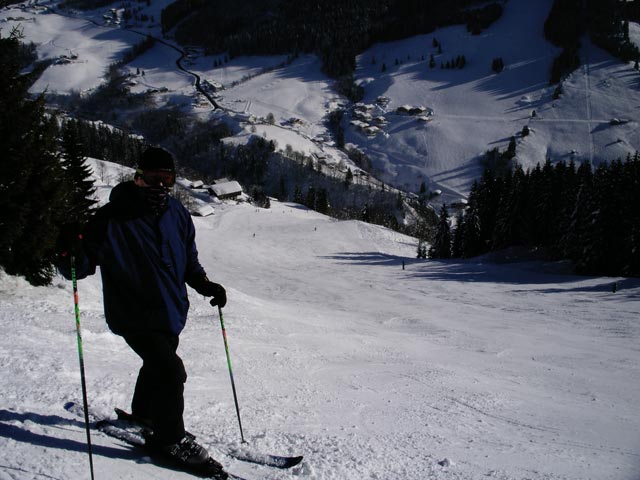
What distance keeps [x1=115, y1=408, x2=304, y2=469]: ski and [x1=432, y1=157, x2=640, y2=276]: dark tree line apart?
115 feet

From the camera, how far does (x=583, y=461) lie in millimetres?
4332

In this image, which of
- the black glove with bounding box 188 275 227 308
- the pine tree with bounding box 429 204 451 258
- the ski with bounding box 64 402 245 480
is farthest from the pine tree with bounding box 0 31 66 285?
the pine tree with bounding box 429 204 451 258

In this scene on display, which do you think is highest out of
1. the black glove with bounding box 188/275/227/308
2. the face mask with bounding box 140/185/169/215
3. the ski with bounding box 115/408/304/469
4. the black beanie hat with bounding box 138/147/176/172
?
the black beanie hat with bounding box 138/147/176/172

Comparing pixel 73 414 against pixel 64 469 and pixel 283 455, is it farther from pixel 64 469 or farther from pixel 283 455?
pixel 283 455

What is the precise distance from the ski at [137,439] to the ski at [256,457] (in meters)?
0.06

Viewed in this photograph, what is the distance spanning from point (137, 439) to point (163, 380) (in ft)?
2.54

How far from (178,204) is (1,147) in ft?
26.6

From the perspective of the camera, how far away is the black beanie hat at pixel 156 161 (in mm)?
3344

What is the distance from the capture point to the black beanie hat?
3.34m

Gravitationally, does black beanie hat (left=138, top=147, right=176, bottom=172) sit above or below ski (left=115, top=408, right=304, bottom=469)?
above

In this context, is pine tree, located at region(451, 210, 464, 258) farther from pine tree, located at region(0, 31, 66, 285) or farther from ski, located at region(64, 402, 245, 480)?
ski, located at region(64, 402, 245, 480)

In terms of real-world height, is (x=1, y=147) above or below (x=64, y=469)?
above

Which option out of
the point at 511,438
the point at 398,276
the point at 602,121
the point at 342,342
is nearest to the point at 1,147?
the point at 342,342

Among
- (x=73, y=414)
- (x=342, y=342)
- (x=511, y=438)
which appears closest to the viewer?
(x=73, y=414)
